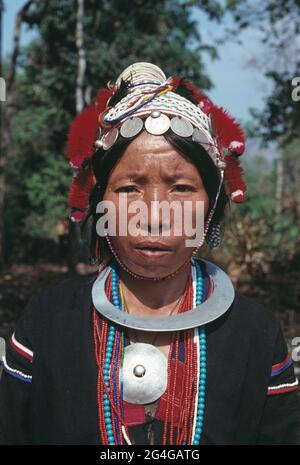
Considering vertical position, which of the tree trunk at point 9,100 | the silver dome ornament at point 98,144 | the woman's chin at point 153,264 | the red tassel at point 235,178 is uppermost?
the tree trunk at point 9,100

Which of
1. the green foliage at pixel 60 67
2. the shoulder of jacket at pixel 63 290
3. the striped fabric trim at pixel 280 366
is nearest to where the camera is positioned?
the striped fabric trim at pixel 280 366

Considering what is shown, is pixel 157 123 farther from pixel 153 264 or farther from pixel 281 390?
pixel 281 390

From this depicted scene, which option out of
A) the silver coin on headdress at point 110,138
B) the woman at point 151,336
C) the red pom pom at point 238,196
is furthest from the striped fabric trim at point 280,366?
the silver coin on headdress at point 110,138

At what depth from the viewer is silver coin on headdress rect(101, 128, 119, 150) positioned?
181 cm

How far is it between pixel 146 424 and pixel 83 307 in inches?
17.6

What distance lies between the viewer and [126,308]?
1.93m

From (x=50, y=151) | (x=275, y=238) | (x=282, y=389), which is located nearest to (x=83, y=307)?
(x=282, y=389)

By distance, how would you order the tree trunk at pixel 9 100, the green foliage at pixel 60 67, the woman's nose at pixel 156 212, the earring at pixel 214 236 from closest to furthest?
the woman's nose at pixel 156 212, the earring at pixel 214 236, the tree trunk at pixel 9 100, the green foliage at pixel 60 67

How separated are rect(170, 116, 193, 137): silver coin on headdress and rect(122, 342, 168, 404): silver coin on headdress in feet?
2.31

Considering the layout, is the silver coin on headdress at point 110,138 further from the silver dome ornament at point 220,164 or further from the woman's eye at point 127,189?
the silver dome ornament at point 220,164

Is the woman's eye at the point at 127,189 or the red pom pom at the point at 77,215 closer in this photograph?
the woman's eye at the point at 127,189

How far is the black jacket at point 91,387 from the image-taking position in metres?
1.75

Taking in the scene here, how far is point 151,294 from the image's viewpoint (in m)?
1.92
